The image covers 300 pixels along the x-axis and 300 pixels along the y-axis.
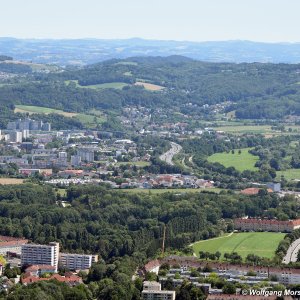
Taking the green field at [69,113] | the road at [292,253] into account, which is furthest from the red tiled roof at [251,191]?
the green field at [69,113]

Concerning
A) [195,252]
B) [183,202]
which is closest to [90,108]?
[183,202]

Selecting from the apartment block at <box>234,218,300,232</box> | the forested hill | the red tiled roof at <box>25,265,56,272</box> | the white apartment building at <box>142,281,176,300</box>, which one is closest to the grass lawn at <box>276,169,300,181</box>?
the apartment block at <box>234,218,300,232</box>

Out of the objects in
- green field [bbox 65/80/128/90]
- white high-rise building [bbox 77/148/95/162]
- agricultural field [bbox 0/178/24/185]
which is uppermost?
agricultural field [bbox 0/178/24/185]

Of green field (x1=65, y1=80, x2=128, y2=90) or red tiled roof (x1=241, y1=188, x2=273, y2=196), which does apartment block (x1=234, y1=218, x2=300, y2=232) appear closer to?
red tiled roof (x1=241, y1=188, x2=273, y2=196)

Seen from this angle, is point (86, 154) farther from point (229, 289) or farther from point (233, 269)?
point (229, 289)

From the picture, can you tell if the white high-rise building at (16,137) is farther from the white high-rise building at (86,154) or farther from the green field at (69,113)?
the white high-rise building at (86,154)

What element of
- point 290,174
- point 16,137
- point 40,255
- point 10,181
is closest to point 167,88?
point 16,137
